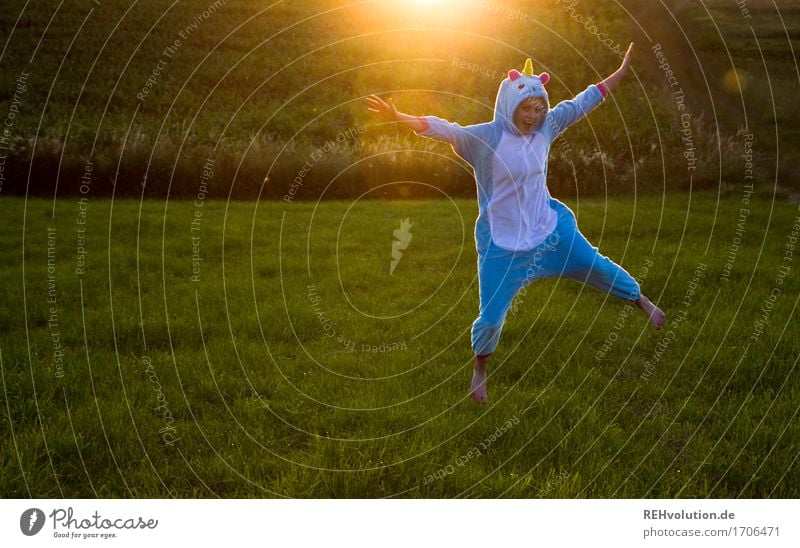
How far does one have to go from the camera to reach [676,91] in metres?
12.8

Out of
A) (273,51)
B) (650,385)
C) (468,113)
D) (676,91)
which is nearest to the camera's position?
(650,385)

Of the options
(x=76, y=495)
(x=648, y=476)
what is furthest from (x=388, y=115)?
(x=76, y=495)

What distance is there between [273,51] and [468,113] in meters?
5.92

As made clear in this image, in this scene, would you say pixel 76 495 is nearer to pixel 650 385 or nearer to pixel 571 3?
pixel 650 385
